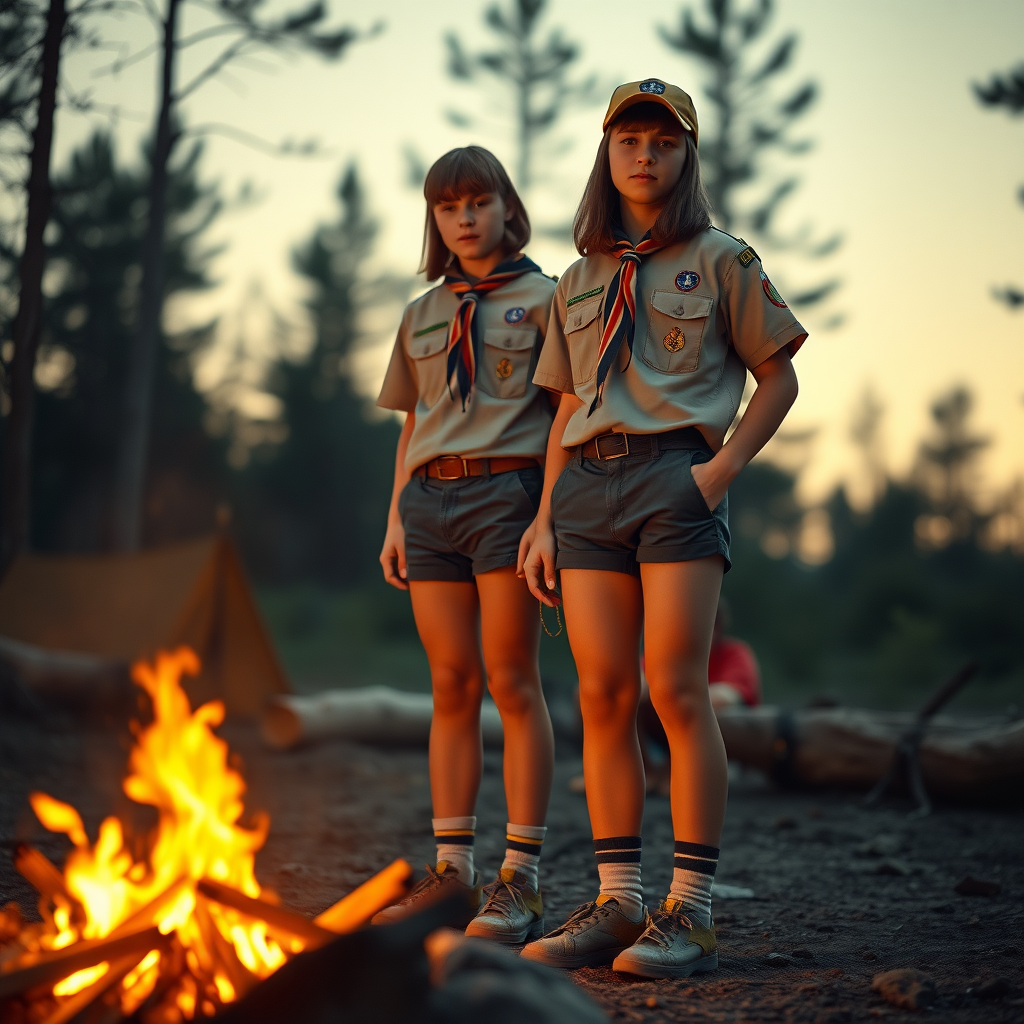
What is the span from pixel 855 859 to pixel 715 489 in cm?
246

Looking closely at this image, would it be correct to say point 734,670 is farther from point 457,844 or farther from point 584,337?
point 584,337

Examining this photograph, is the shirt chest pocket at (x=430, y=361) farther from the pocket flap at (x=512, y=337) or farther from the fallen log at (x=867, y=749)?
the fallen log at (x=867, y=749)

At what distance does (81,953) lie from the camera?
184 cm

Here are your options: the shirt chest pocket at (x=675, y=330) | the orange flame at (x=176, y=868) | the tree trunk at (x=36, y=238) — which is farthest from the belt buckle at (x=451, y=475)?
the tree trunk at (x=36, y=238)

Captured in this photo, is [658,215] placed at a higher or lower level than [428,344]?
higher

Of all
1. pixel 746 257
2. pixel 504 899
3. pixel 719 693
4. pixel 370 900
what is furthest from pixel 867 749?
pixel 370 900

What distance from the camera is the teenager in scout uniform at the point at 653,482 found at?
2.46 m

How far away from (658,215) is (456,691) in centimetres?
141

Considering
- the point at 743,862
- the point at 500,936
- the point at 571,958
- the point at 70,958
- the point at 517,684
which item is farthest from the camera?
the point at 743,862

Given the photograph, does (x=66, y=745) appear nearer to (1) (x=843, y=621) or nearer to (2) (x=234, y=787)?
(2) (x=234, y=787)

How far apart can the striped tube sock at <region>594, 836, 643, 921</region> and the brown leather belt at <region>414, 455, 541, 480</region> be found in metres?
1.03

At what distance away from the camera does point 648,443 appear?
255 centimetres

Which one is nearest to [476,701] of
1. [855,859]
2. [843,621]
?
[855,859]

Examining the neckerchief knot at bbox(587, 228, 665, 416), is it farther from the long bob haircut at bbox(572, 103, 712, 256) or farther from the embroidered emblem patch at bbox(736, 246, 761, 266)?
the embroidered emblem patch at bbox(736, 246, 761, 266)
